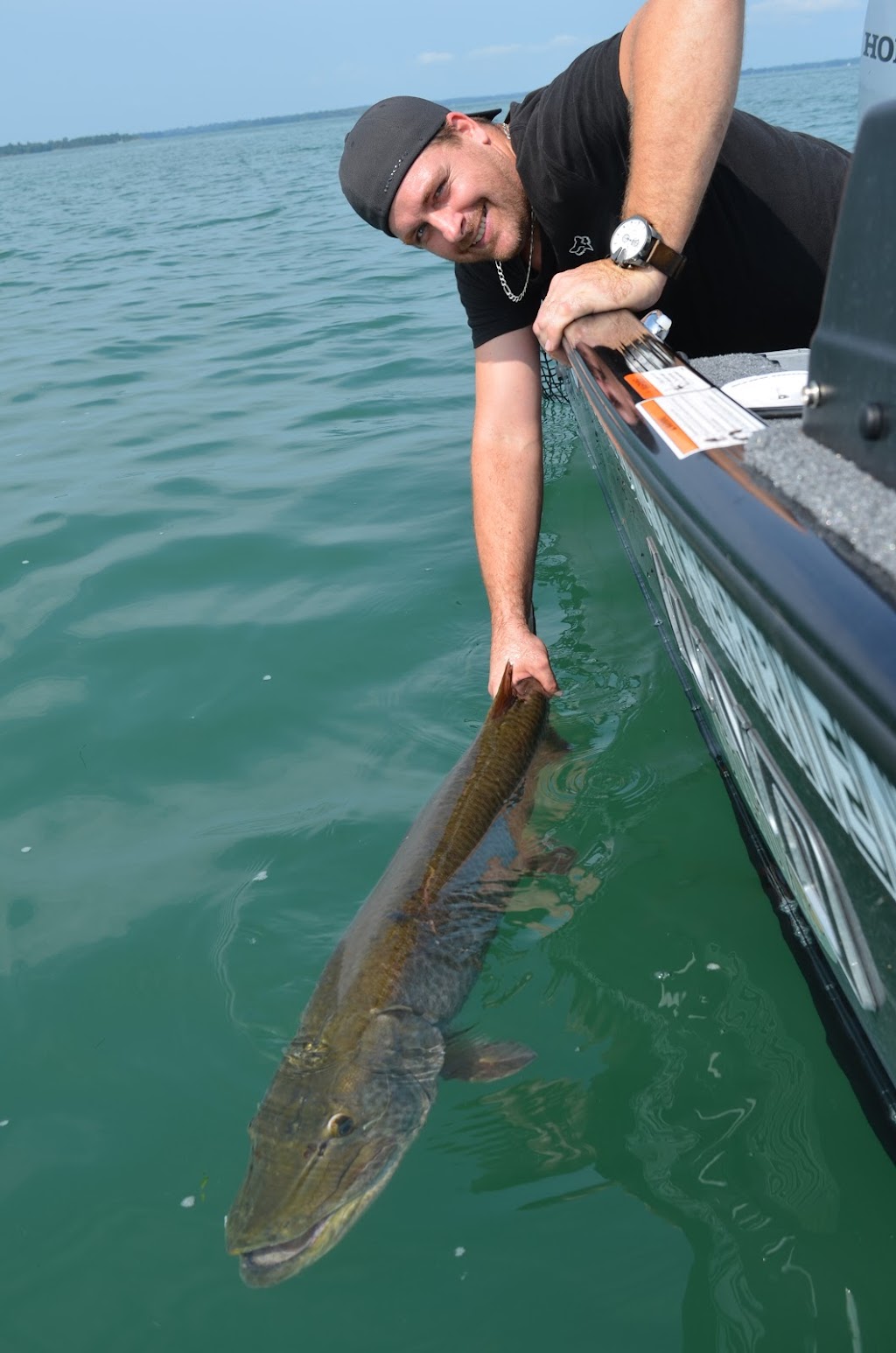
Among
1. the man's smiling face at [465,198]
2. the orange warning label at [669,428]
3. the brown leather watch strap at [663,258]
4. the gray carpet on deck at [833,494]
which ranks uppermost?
the man's smiling face at [465,198]

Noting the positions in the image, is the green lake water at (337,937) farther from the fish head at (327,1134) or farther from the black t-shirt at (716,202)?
the black t-shirt at (716,202)

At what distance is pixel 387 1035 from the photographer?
276 cm

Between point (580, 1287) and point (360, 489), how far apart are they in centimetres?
542

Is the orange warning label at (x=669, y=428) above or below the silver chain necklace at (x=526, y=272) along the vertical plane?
below

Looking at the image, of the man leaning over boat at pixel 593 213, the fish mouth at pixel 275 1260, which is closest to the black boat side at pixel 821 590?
the man leaning over boat at pixel 593 213

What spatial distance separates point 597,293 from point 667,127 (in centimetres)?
46

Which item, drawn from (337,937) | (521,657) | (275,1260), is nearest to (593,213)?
(521,657)

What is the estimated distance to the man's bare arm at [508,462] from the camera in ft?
14.2

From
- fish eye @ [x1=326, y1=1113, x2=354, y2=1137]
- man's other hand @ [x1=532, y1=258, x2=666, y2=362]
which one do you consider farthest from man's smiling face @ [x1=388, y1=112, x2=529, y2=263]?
fish eye @ [x1=326, y1=1113, x2=354, y2=1137]

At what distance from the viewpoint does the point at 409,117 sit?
11.8ft

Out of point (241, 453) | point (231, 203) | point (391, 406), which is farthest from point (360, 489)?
point (231, 203)

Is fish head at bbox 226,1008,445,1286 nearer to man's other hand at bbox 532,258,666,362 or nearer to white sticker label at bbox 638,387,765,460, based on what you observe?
white sticker label at bbox 638,387,765,460

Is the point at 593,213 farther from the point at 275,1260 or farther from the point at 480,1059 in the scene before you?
the point at 275,1260

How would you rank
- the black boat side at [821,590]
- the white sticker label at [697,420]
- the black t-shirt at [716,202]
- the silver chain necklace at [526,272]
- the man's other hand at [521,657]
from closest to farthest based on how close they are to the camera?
the black boat side at [821,590]
the white sticker label at [697,420]
the black t-shirt at [716,202]
the silver chain necklace at [526,272]
the man's other hand at [521,657]
